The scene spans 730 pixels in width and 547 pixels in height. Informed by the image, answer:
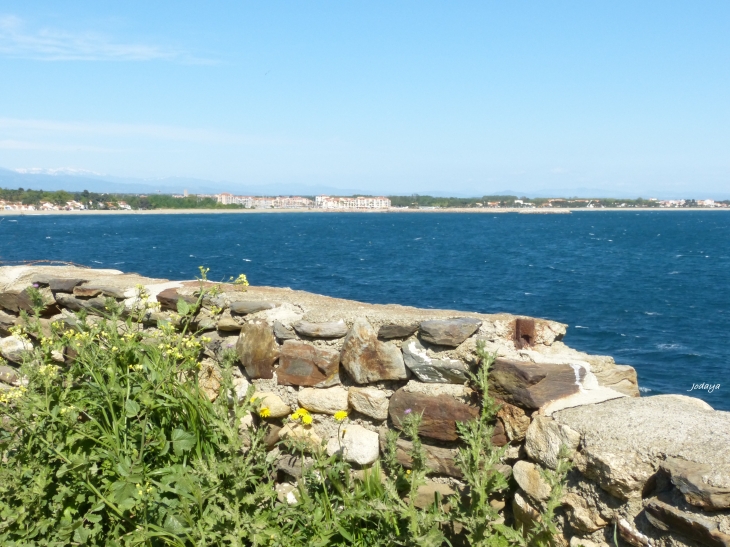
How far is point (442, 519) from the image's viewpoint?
108 inches

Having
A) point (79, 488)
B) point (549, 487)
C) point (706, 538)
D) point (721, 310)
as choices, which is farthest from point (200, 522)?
point (721, 310)

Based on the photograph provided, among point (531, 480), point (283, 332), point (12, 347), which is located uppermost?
point (283, 332)

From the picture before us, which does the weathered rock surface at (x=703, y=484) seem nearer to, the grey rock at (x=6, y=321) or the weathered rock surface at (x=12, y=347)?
the weathered rock surface at (x=12, y=347)

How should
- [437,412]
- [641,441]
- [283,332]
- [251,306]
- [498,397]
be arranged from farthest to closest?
[251,306] < [283,332] < [437,412] < [498,397] < [641,441]

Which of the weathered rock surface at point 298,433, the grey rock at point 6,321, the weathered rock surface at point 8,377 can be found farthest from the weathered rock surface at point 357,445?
the grey rock at point 6,321

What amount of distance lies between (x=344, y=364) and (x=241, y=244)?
60466mm

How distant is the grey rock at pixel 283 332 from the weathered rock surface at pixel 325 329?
0.33ft

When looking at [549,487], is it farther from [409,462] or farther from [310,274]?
[310,274]

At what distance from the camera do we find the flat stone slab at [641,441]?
2404 millimetres

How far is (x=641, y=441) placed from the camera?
8.30ft

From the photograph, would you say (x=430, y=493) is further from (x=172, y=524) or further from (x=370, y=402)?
(x=172, y=524)

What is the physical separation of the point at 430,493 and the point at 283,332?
1.26 metres

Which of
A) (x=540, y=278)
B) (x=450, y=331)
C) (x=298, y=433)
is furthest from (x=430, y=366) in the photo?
(x=540, y=278)

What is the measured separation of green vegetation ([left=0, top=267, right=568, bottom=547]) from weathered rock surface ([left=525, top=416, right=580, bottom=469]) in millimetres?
196
